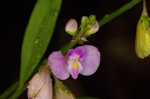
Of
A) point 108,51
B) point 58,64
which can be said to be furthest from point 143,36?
point 108,51

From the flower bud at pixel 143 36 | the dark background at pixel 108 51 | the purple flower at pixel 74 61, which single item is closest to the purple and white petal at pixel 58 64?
the purple flower at pixel 74 61

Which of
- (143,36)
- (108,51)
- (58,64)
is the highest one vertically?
(143,36)

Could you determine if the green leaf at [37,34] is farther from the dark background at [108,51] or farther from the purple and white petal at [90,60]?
the dark background at [108,51]

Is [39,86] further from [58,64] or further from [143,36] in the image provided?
[143,36]

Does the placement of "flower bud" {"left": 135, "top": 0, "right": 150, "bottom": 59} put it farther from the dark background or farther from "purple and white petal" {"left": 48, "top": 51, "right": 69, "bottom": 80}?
the dark background

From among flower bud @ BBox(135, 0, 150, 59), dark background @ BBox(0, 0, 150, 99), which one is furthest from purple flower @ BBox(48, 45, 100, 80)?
dark background @ BBox(0, 0, 150, 99)
